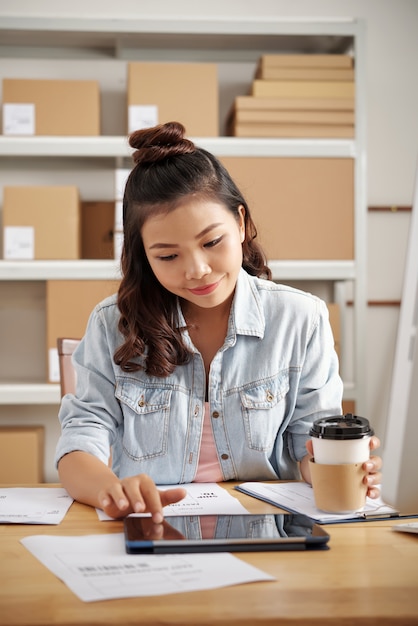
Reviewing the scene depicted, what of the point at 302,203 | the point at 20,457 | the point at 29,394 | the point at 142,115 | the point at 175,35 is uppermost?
the point at 175,35

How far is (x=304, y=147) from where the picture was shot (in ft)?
8.54

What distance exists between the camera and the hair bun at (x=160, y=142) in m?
1.33

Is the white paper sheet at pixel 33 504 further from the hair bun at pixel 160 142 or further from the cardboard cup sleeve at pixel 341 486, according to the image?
the hair bun at pixel 160 142

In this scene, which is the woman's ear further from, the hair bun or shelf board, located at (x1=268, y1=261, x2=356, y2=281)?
shelf board, located at (x1=268, y1=261, x2=356, y2=281)

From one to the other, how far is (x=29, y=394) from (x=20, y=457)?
0.21 m

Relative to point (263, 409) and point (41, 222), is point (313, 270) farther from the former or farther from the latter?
point (263, 409)

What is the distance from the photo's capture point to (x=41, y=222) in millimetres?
2541

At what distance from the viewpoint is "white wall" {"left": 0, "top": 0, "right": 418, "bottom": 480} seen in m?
2.97

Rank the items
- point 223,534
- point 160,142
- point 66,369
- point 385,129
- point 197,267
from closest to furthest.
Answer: point 223,534
point 197,267
point 160,142
point 66,369
point 385,129

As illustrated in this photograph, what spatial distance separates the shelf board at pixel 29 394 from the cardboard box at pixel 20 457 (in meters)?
0.11

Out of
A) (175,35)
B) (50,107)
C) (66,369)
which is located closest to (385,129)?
(175,35)

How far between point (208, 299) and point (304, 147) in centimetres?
145

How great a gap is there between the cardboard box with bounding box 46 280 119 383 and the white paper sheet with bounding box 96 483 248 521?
145 cm

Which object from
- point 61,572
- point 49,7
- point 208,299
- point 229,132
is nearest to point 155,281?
point 208,299
